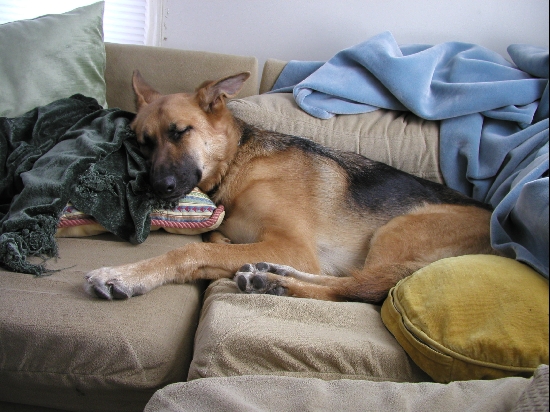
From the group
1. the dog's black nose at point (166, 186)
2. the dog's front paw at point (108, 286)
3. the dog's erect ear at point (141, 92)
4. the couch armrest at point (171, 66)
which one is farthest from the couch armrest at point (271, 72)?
the dog's front paw at point (108, 286)

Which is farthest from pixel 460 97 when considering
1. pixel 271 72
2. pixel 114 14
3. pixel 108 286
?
pixel 114 14

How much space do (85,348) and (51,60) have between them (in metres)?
2.04

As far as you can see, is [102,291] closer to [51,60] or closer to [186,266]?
[186,266]

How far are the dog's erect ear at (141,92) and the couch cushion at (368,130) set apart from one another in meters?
0.46

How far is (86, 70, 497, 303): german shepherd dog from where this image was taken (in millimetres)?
1803

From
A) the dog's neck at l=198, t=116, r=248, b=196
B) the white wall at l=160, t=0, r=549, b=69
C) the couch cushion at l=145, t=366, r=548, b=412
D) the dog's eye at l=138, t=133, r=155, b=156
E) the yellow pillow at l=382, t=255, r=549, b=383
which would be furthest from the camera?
the white wall at l=160, t=0, r=549, b=69

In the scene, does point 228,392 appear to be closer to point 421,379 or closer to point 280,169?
point 421,379

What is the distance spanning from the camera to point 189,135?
2.24m

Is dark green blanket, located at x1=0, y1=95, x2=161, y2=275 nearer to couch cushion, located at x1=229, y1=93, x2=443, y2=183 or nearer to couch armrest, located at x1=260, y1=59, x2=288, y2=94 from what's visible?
couch cushion, located at x1=229, y1=93, x2=443, y2=183

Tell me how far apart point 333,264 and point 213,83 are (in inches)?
43.4

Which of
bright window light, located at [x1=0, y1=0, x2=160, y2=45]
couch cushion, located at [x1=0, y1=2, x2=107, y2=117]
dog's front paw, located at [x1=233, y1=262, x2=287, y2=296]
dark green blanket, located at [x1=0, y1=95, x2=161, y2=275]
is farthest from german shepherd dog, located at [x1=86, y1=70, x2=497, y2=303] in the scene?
bright window light, located at [x1=0, y1=0, x2=160, y2=45]

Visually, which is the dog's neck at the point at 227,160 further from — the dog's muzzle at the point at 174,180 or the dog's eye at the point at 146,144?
the dog's eye at the point at 146,144

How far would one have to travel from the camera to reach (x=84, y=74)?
2738 mm

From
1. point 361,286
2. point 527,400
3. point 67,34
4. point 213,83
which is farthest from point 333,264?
point 67,34
